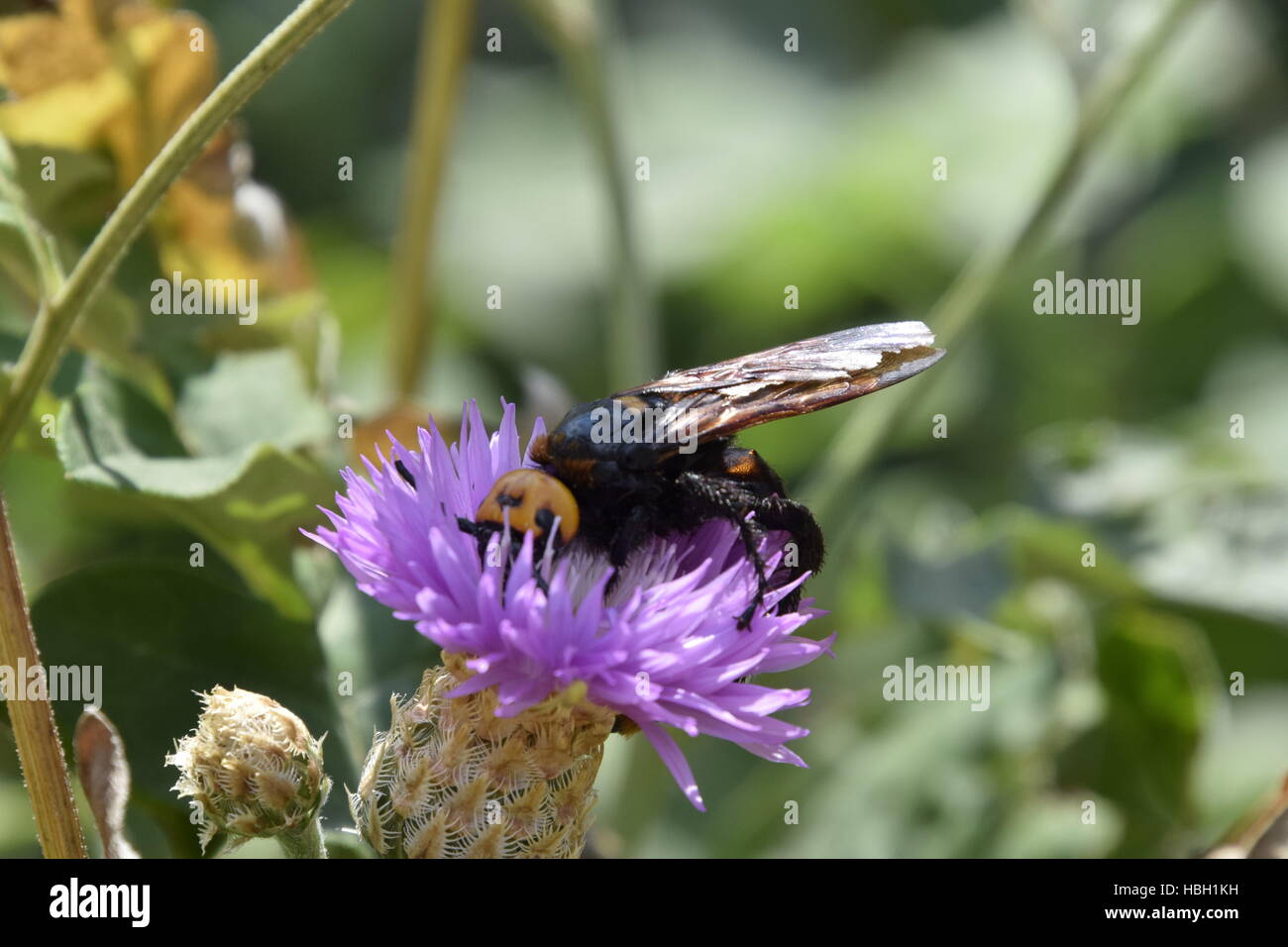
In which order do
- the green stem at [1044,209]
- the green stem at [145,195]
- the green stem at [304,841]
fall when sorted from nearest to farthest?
the green stem at [145,195]
the green stem at [304,841]
the green stem at [1044,209]

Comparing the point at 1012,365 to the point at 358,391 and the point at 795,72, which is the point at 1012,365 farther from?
the point at 358,391

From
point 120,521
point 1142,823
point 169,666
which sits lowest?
point 1142,823

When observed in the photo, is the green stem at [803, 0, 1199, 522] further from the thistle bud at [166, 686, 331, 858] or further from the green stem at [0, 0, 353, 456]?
the green stem at [0, 0, 353, 456]

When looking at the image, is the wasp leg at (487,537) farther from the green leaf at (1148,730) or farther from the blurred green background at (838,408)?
the green leaf at (1148,730)

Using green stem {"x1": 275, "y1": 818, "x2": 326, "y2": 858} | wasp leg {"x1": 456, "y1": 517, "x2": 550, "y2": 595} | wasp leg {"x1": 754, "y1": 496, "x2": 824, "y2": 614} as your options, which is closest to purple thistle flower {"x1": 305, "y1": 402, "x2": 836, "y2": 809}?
wasp leg {"x1": 456, "y1": 517, "x2": 550, "y2": 595}

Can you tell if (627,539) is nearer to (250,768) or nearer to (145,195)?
(250,768)

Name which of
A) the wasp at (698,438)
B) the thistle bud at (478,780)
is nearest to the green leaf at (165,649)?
the thistle bud at (478,780)

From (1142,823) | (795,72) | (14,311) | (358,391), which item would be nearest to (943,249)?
(795,72)
